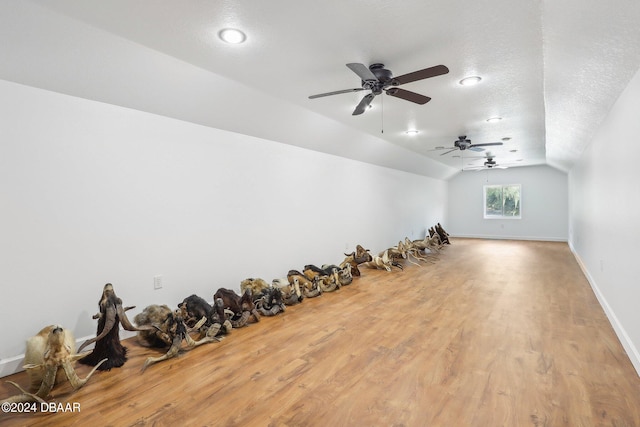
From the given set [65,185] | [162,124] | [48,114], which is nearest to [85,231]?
[65,185]

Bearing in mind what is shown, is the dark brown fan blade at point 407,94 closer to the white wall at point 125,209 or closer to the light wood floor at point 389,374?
the white wall at point 125,209

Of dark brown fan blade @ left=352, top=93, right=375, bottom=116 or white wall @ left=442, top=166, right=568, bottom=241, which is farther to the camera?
white wall @ left=442, top=166, right=568, bottom=241

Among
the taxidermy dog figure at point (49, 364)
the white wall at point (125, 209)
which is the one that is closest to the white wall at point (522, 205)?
the white wall at point (125, 209)

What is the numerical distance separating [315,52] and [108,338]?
2965mm

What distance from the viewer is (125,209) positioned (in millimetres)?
3092

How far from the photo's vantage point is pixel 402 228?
8898 mm

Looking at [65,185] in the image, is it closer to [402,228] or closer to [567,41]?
[567,41]

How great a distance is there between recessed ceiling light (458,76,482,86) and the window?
372 inches

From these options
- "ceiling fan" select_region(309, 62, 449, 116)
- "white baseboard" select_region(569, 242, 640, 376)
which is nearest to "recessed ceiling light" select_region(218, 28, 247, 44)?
"ceiling fan" select_region(309, 62, 449, 116)

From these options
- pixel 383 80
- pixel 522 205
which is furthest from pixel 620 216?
pixel 522 205

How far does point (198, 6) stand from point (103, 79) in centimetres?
130

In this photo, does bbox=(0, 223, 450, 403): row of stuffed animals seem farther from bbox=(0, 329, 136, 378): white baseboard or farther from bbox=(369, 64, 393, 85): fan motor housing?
bbox=(369, 64, 393, 85): fan motor housing

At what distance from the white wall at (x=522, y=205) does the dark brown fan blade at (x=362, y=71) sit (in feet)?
34.8

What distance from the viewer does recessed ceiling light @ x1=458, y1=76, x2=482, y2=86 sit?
3.31m
